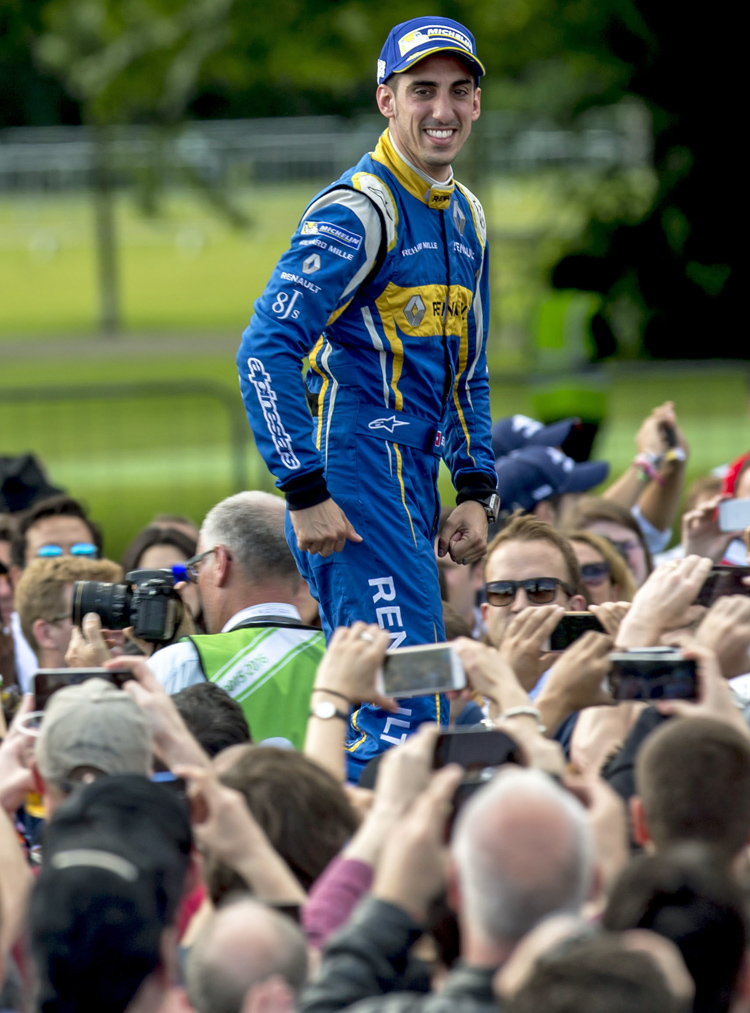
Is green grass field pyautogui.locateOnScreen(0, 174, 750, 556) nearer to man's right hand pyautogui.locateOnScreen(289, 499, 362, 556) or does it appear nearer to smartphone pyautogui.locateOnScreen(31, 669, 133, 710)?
man's right hand pyautogui.locateOnScreen(289, 499, 362, 556)

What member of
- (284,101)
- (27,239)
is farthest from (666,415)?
(27,239)

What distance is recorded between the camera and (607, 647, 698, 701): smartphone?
127 inches

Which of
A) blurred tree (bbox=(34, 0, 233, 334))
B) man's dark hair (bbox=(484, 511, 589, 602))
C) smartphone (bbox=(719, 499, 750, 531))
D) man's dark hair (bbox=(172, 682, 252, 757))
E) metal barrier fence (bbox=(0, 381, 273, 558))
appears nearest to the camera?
man's dark hair (bbox=(172, 682, 252, 757))

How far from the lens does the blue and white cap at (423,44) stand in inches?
163

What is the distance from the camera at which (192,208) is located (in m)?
40.6

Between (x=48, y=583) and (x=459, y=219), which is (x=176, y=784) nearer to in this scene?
(x=459, y=219)

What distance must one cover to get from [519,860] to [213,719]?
1.64 metres

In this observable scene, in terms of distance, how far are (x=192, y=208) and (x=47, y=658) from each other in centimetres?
3608

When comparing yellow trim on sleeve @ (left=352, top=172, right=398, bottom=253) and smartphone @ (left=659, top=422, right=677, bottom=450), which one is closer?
yellow trim on sleeve @ (left=352, top=172, right=398, bottom=253)

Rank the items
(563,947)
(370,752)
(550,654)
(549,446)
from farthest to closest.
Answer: (549,446) → (370,752) → (550,654) → (563,947)

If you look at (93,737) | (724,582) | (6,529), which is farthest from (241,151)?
→ (93,737)

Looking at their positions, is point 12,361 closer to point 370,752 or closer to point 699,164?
point 699,164

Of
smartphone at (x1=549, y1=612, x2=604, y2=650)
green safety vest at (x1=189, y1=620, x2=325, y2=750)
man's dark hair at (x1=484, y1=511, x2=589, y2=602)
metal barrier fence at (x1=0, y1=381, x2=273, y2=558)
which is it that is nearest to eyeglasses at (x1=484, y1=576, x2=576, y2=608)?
man's dark hair at (x1=484, y1=511, x2=589, y2=602)

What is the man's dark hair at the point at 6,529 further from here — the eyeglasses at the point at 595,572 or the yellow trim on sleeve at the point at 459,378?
the yellow trim on sleeve at the point at 459,378
